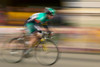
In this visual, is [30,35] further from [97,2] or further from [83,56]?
[97,2]

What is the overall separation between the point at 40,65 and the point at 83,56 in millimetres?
1453

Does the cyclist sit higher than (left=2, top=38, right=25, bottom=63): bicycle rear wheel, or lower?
higher

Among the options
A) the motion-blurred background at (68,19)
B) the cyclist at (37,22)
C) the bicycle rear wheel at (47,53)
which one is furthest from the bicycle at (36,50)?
the motion-blurred background at (68,19)

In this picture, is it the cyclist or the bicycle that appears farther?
the bicycle

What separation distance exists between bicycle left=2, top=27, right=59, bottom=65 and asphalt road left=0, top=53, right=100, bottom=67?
157 mm

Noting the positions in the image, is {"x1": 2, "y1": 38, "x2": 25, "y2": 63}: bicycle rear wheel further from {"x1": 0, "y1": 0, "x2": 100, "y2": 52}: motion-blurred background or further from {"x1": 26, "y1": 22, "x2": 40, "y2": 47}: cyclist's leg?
{"x1": 0, "y1": 0, "x2": 100, "y2": 52}: motion-blurred background

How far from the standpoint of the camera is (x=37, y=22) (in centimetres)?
580

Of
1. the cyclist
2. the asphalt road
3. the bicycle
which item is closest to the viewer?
the cyclist

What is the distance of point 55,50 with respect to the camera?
5855mm

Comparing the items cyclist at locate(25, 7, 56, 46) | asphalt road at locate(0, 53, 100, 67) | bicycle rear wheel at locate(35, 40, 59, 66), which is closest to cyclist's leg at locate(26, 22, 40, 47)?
cyclist at locate(25, 7, 56, 46)

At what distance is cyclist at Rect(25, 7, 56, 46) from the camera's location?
18.7 ft

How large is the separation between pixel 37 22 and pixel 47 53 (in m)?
0.80

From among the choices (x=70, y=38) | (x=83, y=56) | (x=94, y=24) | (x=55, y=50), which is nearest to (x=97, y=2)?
(x=94, y=24)

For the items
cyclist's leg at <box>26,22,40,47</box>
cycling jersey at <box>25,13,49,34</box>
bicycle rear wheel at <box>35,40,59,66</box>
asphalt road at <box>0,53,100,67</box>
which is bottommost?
asphalt road at <box>0,53,100,67</box>
